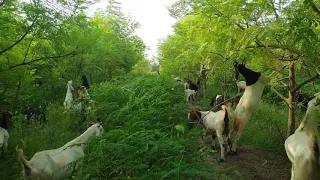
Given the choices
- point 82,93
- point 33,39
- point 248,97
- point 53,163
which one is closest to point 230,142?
point 248,97

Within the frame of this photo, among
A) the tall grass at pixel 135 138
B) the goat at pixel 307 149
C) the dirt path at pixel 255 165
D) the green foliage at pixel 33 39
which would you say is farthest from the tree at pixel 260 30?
the green foliage at pixel 33 39

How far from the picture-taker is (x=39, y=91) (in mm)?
11734

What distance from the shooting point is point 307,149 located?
12.0 feet

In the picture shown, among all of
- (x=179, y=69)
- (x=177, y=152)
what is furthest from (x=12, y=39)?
(x=179, y=69)

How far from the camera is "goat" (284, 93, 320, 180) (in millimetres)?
3607

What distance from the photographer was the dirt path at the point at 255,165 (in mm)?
6330

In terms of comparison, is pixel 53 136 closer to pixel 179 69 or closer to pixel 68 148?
pixel 68 148

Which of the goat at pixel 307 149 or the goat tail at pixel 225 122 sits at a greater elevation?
the goat at pixel 307 149

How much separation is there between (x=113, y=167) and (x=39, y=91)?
887cm

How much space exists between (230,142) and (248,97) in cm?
112

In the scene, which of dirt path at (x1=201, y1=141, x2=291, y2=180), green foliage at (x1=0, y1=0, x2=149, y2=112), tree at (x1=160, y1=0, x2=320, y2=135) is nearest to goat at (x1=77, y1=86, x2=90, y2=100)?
green foliage at (x1=0, y1=0, x2=149, y2=112)

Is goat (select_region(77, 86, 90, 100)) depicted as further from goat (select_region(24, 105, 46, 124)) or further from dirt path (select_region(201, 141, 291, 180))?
dirt path (select_region(201, 141, 291, 180))

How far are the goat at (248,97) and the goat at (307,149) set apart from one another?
3.44m

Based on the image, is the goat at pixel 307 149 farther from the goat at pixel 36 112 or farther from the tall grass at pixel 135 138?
the goat at pixel 36 112
